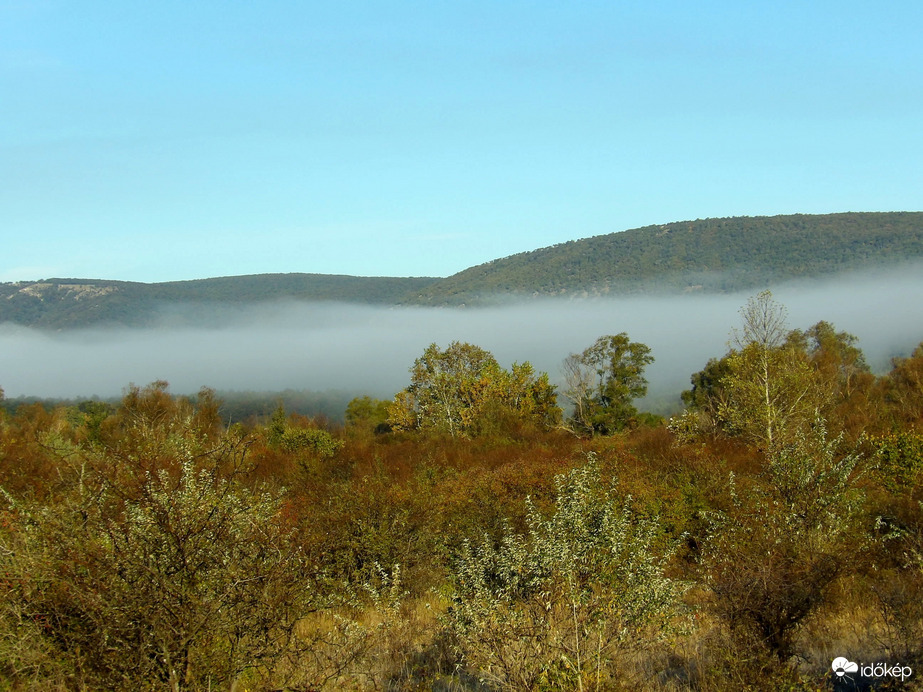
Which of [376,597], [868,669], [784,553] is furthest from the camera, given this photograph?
[376,597]

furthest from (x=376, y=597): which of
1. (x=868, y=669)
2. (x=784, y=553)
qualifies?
(x=868, y=669)

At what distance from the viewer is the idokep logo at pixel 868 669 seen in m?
6.65

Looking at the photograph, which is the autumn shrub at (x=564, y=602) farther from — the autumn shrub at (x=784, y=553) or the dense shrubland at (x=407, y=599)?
the autumn shrub at (x=784, y=553)

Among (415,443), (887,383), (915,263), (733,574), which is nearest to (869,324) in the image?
(915,263)

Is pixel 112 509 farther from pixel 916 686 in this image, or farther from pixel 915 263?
pixel 915 263

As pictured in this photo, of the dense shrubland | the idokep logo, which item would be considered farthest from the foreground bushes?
the idokep logo

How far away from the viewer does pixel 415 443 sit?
4675 centimetres

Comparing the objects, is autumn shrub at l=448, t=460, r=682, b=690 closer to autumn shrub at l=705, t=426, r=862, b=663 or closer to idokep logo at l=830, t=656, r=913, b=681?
autumn shrub at l=705, t=426, r=862, b=663

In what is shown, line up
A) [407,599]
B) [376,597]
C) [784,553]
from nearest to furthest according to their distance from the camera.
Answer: [784,553] < [376,597] < [407,599]

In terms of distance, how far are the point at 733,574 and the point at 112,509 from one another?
561 cm

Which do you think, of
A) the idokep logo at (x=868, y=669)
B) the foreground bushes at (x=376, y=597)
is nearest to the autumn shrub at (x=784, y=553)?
the foreground bushes at (x=376, y=597)

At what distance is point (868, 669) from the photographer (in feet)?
25.4

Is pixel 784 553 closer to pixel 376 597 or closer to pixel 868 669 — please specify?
pixel 868 669

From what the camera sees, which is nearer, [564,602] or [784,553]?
[564,602]
